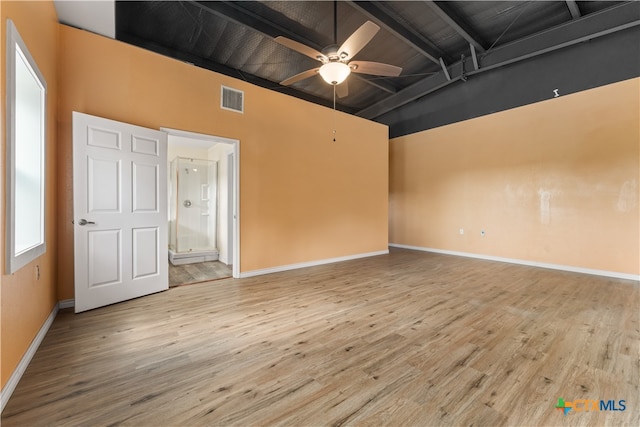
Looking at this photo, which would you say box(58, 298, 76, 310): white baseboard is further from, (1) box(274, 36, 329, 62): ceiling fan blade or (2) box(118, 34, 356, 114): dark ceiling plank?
(2) box(118, 34, 356, 114): dark ceiling plank

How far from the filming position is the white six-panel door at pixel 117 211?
2717 millimetres

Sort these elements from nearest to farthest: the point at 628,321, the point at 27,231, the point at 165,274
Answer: the point at 27,231 < the point at 628,321 < the point at 165,274

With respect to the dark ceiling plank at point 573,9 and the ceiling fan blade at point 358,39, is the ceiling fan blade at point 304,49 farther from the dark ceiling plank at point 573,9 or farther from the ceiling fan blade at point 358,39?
the dark ceiling plank at point 573,9

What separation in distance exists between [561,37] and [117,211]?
7.33 meters

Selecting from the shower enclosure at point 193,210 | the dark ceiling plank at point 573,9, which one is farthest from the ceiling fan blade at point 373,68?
the shower enclosure at point 193,210

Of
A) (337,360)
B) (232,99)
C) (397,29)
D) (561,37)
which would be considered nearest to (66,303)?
(337,360)

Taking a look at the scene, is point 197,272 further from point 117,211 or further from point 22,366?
point 22,366

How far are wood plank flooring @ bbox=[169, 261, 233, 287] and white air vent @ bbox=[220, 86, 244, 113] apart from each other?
265 cm

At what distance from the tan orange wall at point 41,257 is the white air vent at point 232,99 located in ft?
5.82

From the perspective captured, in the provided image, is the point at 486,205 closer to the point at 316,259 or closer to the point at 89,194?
the point at 316,259

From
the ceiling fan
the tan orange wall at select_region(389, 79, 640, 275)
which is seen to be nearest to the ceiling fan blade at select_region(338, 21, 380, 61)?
the ceiling fan

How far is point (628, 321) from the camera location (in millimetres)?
2613

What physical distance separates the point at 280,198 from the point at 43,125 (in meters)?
2.89

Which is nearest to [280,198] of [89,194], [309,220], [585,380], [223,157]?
[309,220]
